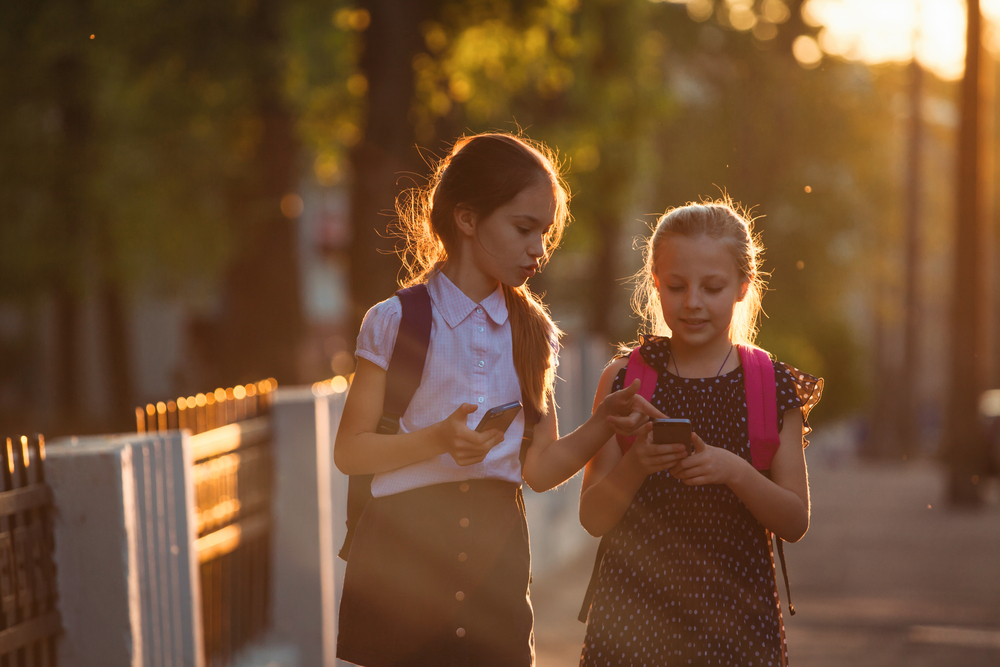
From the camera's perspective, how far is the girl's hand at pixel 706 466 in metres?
2.41

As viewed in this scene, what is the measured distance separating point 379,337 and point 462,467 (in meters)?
0.37

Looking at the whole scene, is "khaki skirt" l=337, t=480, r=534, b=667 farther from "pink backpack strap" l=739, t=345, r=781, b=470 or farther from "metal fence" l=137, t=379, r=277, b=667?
"metal fence" l=137, t=379, r=277, b=667

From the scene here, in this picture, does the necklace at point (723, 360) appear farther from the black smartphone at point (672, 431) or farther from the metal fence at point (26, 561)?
the metal fence at point (26, 561)

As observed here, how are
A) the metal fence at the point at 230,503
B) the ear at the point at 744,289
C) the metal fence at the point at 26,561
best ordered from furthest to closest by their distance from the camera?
the metal fence at the point at 230,503, the metal fence at the point at 26,561, the ear at the point at 744,289

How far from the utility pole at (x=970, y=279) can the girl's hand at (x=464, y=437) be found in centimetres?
1468

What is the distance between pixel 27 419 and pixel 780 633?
2876 cm

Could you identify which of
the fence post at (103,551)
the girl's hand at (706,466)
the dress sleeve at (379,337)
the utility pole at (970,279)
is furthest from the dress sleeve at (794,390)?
the utility pole at (970,279)

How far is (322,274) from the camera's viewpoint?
43.4 m

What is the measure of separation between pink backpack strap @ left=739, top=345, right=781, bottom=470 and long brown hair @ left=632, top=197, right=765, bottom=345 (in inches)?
6.0

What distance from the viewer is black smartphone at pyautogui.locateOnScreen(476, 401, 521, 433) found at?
234 centimetres

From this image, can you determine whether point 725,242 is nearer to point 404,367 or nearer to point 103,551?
point 404,367

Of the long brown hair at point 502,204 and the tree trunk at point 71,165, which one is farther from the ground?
the tree trunk at point 71,165

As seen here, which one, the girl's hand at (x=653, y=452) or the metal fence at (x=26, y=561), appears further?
the metal fence at (x=26, y=561)

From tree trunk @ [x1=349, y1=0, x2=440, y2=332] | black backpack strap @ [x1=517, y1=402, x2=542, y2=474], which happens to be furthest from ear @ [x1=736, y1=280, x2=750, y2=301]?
tree trunk @ [x1=349, y1=0, x2=440, y2=332]
